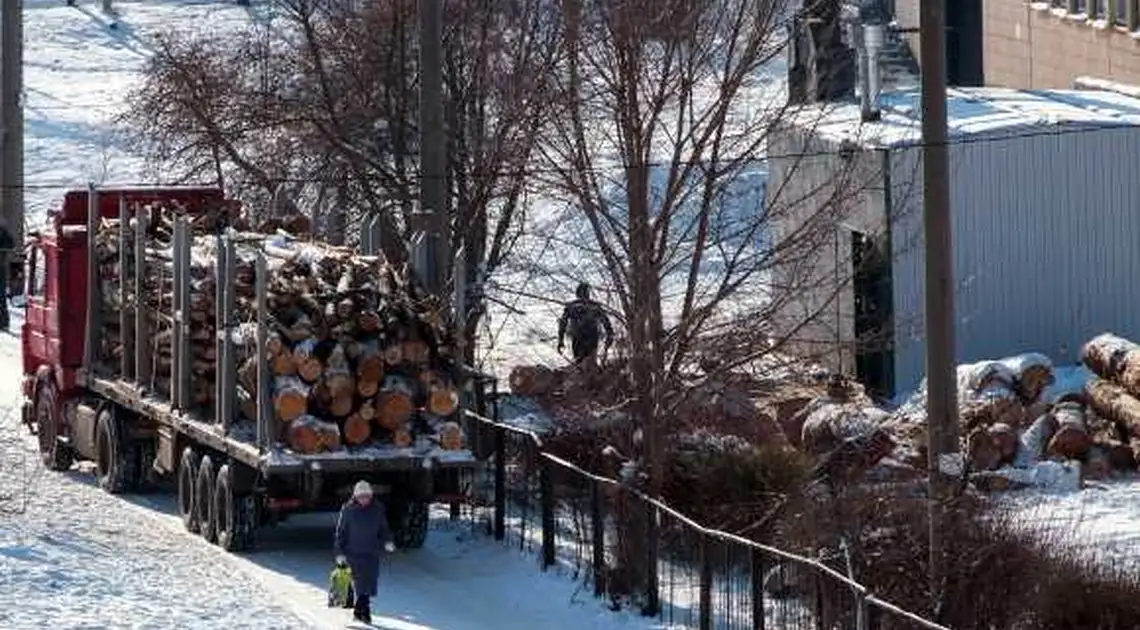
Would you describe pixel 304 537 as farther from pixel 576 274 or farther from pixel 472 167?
pixel 472 167

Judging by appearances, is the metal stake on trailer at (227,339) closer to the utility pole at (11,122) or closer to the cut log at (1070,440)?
the cut log at (1070,440)

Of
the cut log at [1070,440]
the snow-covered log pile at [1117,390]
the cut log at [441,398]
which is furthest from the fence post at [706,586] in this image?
the snow-covered log pile at [1117,390]

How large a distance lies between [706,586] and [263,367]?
4612mm

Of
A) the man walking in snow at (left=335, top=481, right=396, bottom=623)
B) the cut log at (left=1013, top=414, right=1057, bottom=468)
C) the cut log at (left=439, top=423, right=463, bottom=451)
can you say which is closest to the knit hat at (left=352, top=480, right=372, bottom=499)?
the man walking in snow at (left=335, top=481, right=396, bottom=623)

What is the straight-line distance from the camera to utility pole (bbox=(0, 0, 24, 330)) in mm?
42812

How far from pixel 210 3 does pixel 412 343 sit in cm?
4951

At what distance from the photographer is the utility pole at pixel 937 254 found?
2142 cm

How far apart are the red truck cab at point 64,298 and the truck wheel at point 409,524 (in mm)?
5728

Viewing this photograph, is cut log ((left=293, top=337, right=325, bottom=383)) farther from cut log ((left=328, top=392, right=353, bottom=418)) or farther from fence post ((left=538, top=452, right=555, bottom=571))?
fence post ((left=538, top=452, right=555, bottom=571))

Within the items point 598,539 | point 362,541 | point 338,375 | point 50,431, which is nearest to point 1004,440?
point 598,539

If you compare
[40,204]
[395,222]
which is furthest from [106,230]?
[40,204]

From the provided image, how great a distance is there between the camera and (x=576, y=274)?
2462 centimetres

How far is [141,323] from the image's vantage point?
2641cm

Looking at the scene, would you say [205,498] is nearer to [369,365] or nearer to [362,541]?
[369,365]
